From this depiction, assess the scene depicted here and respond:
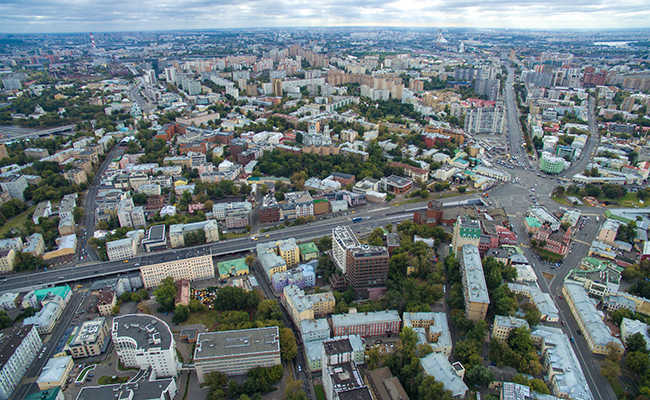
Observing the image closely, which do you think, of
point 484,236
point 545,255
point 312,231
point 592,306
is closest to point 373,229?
point 312,231

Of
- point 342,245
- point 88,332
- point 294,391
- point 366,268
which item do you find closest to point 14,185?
point 88,332

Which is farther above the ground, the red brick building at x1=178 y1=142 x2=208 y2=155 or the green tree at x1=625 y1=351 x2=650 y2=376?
the red brick building at x1=178 y1=142 x2=208 y2=155

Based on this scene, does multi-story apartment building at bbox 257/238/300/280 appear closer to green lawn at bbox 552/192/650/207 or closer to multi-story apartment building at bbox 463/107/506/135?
green lawn at bbox 552/192/650/207

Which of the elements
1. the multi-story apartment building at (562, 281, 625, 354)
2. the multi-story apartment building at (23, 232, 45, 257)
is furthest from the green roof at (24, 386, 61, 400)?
the multi-story apartment building at (562, 281, 625, 354)

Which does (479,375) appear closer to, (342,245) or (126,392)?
(342,245)

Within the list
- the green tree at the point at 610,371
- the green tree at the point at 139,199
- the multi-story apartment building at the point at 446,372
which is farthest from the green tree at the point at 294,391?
the green tree at the point at 139,199

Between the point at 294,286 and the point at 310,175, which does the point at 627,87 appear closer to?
the point at 310,175

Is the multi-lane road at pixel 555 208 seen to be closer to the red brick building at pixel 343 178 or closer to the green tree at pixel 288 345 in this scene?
the red brick building at pixel 343 178
